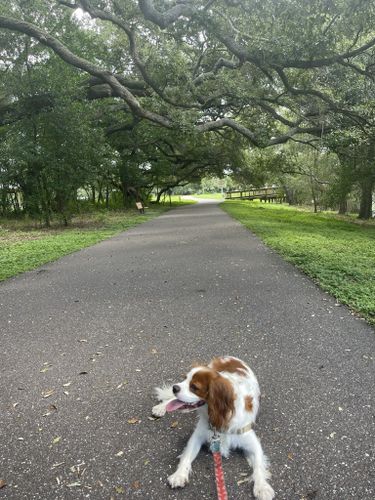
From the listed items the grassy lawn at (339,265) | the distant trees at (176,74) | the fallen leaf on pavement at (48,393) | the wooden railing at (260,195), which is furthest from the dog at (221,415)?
the wooden railing at (260,195)

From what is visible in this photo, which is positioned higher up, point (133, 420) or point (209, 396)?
point (209, 396)

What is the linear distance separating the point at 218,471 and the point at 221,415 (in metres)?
0.28

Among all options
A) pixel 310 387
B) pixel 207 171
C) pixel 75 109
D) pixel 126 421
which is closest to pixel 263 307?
pixel 310 387

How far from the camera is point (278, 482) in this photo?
2037 mm

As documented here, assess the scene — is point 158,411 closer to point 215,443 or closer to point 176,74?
point 215,443

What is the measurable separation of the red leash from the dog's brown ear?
11 centimetres

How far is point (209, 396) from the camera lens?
2.02m

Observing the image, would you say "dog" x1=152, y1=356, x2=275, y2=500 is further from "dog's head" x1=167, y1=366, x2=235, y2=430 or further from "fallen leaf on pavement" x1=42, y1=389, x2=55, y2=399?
"fallen leaf on pavement" x1=42, y1=389, x2=55, y2=399

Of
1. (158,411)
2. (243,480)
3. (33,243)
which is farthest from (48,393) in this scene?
(33,243)

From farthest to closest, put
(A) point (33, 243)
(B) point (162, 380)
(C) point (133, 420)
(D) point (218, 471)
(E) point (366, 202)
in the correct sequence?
1. (E) point (366, 202)
2. (A) point (33, 243)
3. (B) point (162, 380)
4. (C) point (133, 420)
5. (D) point (218, 471)

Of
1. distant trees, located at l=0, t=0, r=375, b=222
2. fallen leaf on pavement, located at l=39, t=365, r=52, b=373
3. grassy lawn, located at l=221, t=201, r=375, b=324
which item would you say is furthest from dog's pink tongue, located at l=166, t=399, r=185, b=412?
distant trees, located at l=0, t=0, r=375, b=222

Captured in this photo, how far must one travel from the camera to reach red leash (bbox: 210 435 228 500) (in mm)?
1863

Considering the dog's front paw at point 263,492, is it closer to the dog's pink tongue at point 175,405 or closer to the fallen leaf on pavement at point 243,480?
the fallen leaf on pavement at point 243,480

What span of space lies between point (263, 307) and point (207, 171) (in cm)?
3774
